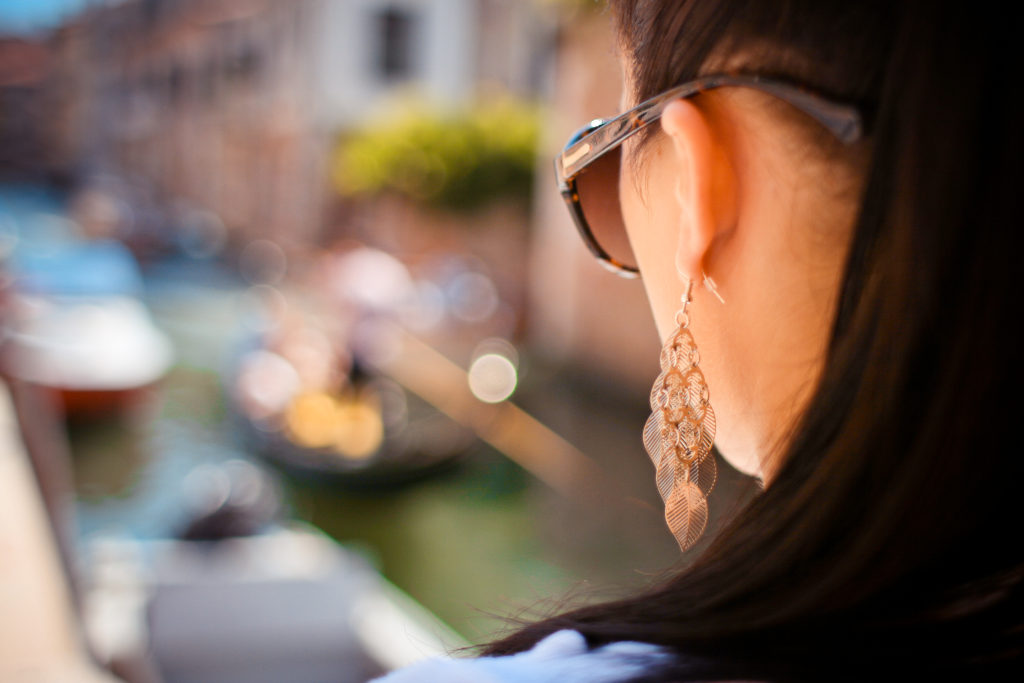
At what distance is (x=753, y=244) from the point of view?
44cm

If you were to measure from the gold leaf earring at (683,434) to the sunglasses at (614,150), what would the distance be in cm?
10

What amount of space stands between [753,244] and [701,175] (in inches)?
1.7

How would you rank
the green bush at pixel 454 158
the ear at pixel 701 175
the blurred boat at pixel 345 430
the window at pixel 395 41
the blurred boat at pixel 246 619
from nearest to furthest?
the ear at pixel 701 175
the blurred boat at pixel 246 619
the blurred boat at pixel 345 430
the green bush at pixel 454 158
the window at pixel 395 41

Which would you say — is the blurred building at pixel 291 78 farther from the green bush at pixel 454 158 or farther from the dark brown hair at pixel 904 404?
the dark brown hair at pixel 904 404

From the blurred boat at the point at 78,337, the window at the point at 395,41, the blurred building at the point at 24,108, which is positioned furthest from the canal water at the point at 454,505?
the blurred building at the point at 24,108

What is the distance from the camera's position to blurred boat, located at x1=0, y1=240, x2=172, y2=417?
6809 millimetres

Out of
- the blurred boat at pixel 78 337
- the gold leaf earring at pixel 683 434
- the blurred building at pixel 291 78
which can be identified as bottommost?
the blurred boat at pixel 78 337

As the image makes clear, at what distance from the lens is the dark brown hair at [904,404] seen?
329 millimetres

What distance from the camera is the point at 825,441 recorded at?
0.39 m

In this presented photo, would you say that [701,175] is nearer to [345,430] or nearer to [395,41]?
[345,430]

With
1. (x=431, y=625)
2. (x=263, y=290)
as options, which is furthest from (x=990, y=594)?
(x=263, y=290)

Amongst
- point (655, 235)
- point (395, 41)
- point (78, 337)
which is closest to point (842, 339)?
point (655, 235)

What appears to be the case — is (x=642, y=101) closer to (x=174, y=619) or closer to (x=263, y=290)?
(x=174, y=619)

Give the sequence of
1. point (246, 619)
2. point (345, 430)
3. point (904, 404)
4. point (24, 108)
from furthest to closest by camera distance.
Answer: point (24, 108) → point (345, 430) → point (246, 619) → point (904, 404)
